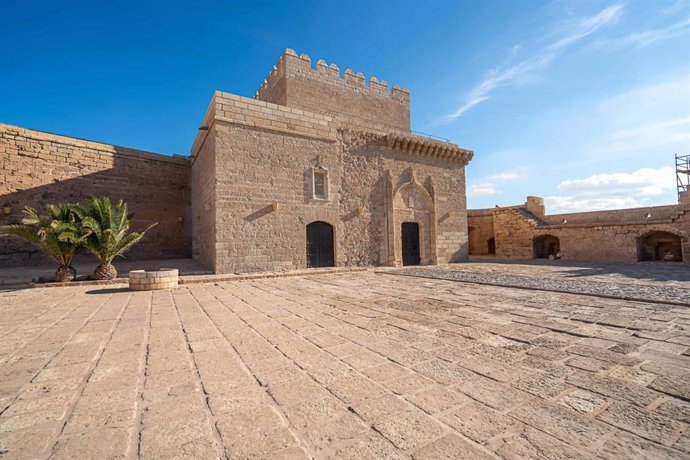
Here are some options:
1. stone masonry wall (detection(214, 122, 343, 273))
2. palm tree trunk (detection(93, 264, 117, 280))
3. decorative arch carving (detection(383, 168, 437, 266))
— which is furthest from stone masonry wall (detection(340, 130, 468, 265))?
palm tree trunk (detection(93, 264, 117, 280))

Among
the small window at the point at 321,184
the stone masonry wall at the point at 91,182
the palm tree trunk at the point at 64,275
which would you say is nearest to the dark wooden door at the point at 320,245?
the small window at the point at 321,184

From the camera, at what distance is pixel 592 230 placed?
14578 millimetres

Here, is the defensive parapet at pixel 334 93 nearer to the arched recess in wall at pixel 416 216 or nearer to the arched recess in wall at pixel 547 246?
the arched recess in wall at pixel 416 216

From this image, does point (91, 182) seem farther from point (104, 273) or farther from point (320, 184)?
point (320, 184)

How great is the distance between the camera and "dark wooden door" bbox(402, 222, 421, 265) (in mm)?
13773

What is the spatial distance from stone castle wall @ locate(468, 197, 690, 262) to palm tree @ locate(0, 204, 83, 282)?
19.4 m

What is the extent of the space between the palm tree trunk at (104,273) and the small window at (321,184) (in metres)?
6.57

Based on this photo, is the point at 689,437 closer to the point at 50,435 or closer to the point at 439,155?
the point at 50,435

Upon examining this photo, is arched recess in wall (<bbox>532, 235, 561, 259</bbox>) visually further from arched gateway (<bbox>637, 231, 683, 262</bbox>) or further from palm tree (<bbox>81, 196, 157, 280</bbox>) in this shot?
palm tree (<bbox>81, 196, 157, 280</bbox>)

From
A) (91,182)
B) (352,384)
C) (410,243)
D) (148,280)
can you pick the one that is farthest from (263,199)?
(352,384)

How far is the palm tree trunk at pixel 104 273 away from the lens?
7809 mm

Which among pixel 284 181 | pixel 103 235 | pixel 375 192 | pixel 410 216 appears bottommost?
pixel 103 235

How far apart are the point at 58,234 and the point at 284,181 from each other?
6088 mm

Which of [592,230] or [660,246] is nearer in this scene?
[592,230]
